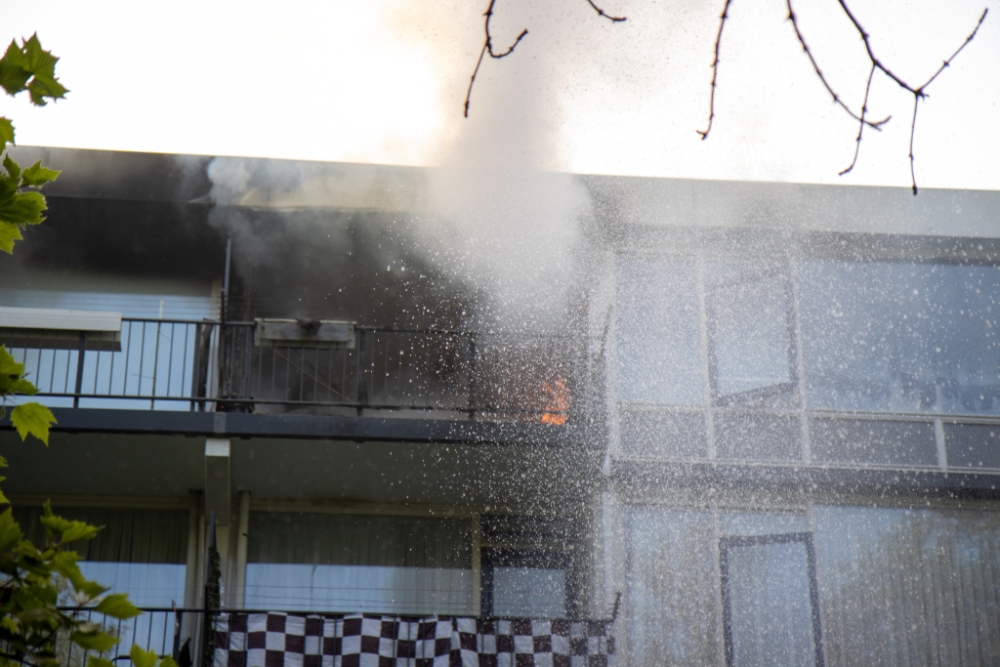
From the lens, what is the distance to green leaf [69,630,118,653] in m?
1.51

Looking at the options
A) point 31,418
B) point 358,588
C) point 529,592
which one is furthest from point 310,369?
point 31,418

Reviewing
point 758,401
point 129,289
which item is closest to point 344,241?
point 129,289

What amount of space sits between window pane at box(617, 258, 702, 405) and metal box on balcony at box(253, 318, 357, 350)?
106 inches

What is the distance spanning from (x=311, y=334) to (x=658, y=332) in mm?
3440

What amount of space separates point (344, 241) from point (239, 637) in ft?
14.0

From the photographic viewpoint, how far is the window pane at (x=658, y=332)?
1020 centimetres

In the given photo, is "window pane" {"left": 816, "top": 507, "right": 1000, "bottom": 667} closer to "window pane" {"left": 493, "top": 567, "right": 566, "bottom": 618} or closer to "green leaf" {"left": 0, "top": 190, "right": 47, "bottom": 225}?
"window pane" {"left": 493, "top": 567, "right": 566, "bottom": 618}

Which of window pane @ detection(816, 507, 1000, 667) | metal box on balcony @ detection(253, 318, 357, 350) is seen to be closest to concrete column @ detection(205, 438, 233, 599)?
metal box on balcony @ detection(253, 318, 357, 350)

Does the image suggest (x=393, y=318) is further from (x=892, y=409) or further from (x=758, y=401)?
(x=892, y=409)

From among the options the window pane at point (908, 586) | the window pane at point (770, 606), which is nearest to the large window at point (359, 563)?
the window pane at point (770, 606)

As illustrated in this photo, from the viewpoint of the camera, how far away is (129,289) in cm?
1063

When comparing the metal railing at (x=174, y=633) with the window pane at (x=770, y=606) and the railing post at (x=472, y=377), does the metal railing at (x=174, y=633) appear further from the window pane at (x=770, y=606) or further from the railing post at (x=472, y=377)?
the railing post at (x=472, y=377)

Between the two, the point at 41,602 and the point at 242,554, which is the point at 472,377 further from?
the point at 41,602

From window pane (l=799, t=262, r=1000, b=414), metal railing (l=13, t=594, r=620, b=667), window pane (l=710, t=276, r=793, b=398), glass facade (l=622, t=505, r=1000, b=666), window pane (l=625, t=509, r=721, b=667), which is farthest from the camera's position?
window pane (l=799, t=262, r=1000, b=414)
